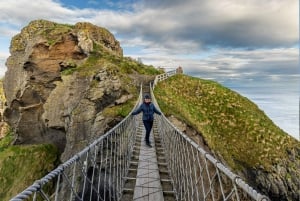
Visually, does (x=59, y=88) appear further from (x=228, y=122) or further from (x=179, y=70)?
(x=179, y=70)

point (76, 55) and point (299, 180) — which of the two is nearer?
point (299, 180)

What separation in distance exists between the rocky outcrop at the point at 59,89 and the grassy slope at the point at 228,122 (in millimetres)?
4651

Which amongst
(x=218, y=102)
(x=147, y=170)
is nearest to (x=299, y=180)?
(x=218, y=102)

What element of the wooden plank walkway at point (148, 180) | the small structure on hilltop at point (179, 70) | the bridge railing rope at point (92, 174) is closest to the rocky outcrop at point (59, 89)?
the wooden plank walkway at point (148, 180)

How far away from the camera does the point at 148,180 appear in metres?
6.88

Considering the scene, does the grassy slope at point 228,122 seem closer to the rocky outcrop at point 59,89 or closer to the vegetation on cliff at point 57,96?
the vegetation on cliff at point 57,96

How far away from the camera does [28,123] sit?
88.4 ft

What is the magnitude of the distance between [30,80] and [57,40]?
4.37 meters

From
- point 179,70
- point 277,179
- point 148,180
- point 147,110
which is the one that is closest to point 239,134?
point 277,179

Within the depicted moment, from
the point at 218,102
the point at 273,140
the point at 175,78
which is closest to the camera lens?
the point at 273,140

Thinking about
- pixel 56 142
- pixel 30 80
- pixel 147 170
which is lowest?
pixel 56 142

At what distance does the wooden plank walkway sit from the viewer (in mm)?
6043

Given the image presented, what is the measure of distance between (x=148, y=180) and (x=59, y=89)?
53.5 feet

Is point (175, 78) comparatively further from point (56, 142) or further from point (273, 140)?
point (56, 142)
